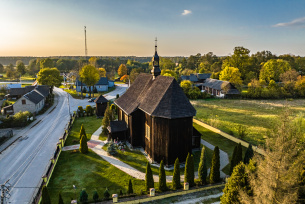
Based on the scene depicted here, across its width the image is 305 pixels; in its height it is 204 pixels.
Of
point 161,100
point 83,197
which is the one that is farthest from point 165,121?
point 83,197

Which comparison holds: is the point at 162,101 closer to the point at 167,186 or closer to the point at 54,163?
the point at 167,186

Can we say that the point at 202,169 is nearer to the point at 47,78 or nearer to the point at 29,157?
the point at 29,157

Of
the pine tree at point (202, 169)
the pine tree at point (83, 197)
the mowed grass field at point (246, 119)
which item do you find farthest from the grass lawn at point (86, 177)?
the mowed grass field at point (246, 119)

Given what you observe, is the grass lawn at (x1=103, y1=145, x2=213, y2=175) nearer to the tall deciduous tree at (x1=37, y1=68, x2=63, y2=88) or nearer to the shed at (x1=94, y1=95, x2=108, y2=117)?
the shed at (x1=94, y1=95, x2=108, y2=117)

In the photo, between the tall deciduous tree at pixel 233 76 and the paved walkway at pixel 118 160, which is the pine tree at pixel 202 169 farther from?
the tall deciduous tree at pixel 233 76

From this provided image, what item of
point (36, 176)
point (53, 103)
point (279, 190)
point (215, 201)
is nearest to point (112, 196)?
point (215, 201)
